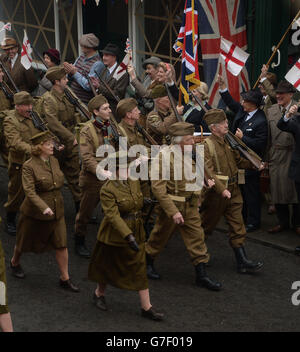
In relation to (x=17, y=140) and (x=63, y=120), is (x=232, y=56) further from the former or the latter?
(x=17, y=140)

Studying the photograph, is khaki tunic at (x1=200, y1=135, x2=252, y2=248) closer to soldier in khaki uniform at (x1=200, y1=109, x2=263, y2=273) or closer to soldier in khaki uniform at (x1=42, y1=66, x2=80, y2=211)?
soldier in khaki uniform at (x1=200, y1=109, x2=263, y2=273)

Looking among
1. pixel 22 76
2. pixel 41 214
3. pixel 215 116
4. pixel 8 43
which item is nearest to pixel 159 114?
pixel 215 116

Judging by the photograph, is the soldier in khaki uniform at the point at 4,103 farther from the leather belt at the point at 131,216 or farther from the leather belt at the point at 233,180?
the leather belt at the point at 131,216

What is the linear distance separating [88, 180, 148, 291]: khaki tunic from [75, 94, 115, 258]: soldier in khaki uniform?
1379 millimetres

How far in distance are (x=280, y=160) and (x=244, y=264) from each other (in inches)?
75.8

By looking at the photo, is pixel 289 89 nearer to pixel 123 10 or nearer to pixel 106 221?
pixel 106 221

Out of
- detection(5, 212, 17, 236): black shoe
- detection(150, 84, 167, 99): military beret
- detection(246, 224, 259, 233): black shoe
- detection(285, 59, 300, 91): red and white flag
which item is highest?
detection(285, 59, 300, 91): red and white flag

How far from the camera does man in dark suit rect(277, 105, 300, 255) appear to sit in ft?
28.6

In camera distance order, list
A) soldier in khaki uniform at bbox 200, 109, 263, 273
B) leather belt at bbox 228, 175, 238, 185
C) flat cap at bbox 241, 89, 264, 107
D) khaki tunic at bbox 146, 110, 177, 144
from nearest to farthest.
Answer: soldier in khaki uniform at bbox 200, 109, 263, 273
leather belt at bbox 228, 175, 238, 185
khaki tunic at bbox 146, 110, 177, 144
flat cap at bbox 241, 89, 264, 107

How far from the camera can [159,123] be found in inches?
360

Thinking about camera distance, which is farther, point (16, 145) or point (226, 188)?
point (16, 145)

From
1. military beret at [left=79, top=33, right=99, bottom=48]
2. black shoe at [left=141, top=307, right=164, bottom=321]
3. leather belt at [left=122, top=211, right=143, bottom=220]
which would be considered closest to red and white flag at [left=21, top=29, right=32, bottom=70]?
military beret at [left=79, top=33, right=99, bottom=48]

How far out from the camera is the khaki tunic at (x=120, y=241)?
6.89 meters

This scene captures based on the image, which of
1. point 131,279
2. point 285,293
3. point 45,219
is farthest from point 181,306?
point 45,219
